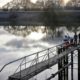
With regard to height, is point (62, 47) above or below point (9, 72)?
above

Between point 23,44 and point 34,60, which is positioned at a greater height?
point 34,60

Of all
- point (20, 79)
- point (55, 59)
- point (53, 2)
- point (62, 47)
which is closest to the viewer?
point (20, 79)

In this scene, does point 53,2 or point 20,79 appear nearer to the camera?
point 20,79

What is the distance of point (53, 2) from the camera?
136 m

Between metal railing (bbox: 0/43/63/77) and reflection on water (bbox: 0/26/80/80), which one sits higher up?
metal railing (bbox: 0/43/63/77)

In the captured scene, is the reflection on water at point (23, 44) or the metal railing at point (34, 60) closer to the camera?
the metal railing at point (34, 60)

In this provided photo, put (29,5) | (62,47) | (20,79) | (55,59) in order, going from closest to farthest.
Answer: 1. (20,79)
2. (55,59)
3. (62,47)
4. (29,5)

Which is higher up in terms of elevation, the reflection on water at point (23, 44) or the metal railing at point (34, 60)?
the metal railing at point (34, 60)

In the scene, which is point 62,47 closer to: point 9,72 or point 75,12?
point 9,72

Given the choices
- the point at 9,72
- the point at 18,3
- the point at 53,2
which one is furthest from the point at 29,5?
the point at 9,72

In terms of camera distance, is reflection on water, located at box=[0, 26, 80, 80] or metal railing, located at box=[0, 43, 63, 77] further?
reflection on water, located at box=[0, 26, 80, 80]

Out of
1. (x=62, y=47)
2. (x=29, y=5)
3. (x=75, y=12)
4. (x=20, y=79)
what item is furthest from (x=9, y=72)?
(x=29, y=5)

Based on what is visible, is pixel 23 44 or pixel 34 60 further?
pixel 23 44

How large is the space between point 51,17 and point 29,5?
148 ft
